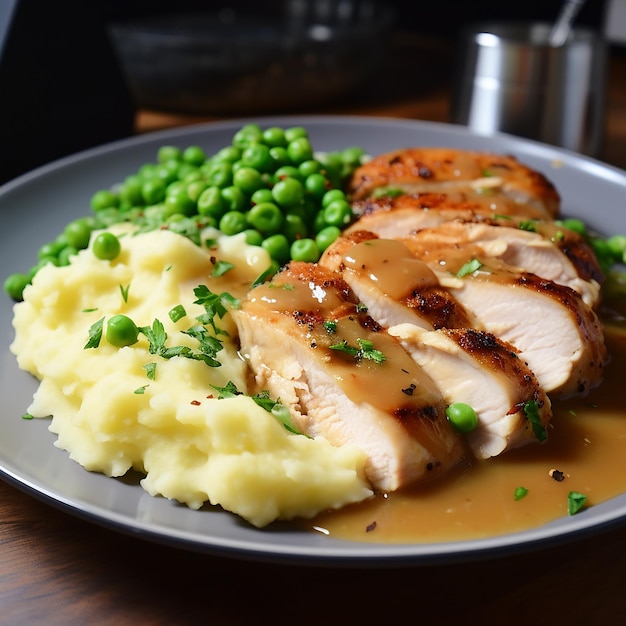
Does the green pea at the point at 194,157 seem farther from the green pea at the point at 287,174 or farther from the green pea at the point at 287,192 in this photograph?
the green pea at the point at 287,192

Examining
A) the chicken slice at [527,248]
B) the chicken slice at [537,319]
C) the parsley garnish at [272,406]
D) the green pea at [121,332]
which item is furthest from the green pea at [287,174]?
the parsley garnish at [272,406]

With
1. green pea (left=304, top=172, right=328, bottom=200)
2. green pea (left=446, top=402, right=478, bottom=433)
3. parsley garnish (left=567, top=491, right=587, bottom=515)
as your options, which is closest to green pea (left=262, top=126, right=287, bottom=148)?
green pea (left=304, top=172, right=328, bottom=200)

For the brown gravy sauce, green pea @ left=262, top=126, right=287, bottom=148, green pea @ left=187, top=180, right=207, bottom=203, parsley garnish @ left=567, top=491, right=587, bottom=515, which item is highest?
green pea @ left=262, top=126, right=287, bottom=148

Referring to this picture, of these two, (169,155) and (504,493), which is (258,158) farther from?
(504,493)

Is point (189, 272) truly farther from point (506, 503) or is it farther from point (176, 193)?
point (506, 503)

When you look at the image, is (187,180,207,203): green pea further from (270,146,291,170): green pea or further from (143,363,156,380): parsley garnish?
(143,363,156,380): parsley garnish

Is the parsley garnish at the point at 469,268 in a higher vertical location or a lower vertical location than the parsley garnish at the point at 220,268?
higher
